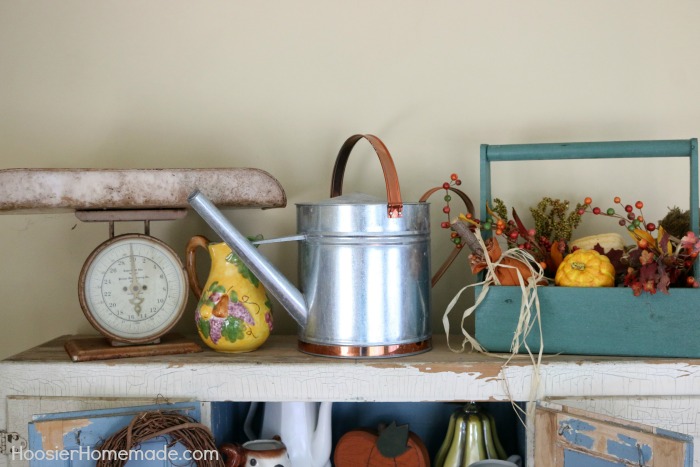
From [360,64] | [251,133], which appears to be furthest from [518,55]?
[251,133]

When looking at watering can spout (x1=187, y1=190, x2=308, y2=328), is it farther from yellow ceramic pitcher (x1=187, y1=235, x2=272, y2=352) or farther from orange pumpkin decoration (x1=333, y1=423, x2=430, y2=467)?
orange pumpkin decoration (x1=333, y1=423, x2=430, y2=467)

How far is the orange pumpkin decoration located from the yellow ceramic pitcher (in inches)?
9.9

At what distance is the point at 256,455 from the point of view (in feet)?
4.23

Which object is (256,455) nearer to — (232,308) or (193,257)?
(232,308)

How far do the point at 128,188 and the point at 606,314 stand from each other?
828mm

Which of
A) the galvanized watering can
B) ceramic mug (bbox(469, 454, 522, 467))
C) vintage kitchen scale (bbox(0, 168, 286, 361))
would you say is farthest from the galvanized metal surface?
ceramic mug (bbox(469, 454, 522, 467))

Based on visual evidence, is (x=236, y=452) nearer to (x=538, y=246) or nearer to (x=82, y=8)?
(x=538, y=246)

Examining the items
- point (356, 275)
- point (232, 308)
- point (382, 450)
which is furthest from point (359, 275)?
point (382, 450)

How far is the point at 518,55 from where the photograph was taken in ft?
5.15

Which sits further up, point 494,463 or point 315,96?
point 315,96

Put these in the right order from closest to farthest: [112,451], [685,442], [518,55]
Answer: [685,442] → [112,451] → [518,55]

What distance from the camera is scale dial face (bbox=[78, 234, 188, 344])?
1330 mm

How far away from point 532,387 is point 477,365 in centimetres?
10

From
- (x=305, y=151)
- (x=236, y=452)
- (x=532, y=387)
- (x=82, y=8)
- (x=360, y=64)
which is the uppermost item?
(x=82, y=8)
